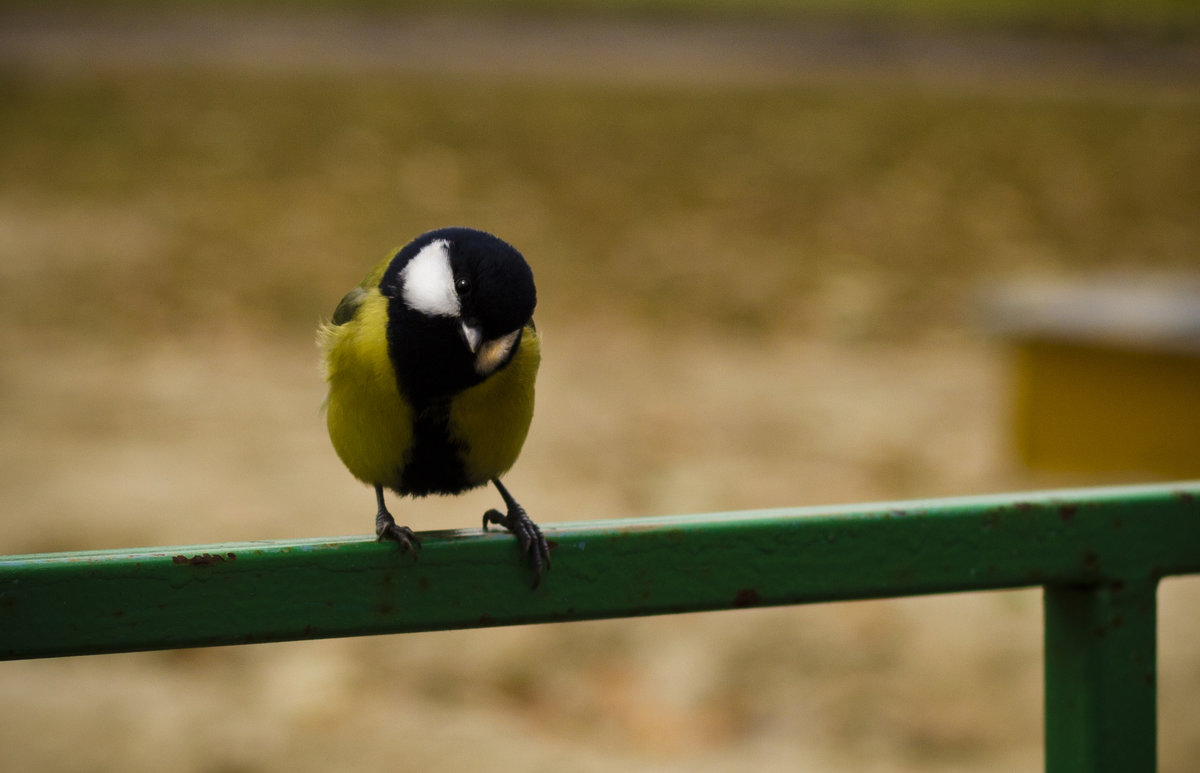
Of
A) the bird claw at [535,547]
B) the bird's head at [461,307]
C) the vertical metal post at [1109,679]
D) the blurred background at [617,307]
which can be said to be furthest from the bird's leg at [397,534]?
the blurred background at [617,307]

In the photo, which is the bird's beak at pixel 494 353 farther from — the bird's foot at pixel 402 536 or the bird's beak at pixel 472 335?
the bird's foot at pixel 402 536

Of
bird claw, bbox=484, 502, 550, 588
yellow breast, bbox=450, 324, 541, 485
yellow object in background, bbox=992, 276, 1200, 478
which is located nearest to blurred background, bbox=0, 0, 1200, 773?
yellow object in background, bbox=992, 276, 1200, 478

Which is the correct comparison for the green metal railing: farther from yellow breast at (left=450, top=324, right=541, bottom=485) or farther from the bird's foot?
yellow breast at (left=450, top=324, right=541, bottom=485)

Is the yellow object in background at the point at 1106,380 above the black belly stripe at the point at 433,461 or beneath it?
above

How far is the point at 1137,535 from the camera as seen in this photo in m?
1.57

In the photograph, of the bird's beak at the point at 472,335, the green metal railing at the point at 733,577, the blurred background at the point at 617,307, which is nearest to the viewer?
the green metal railing at the point at 733,577

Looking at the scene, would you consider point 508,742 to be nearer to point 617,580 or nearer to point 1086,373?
point 617,580

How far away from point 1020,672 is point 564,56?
33.0 ft

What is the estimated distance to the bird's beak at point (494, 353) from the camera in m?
1.85

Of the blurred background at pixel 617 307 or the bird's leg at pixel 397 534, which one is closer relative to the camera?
the bird's leg at pixel 397 534

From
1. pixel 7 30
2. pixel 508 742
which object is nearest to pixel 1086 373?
pixel 508 742

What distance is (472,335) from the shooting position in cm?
181

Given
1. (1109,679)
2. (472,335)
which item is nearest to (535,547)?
(472,335)

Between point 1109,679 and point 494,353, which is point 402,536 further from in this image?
point 1109,679
